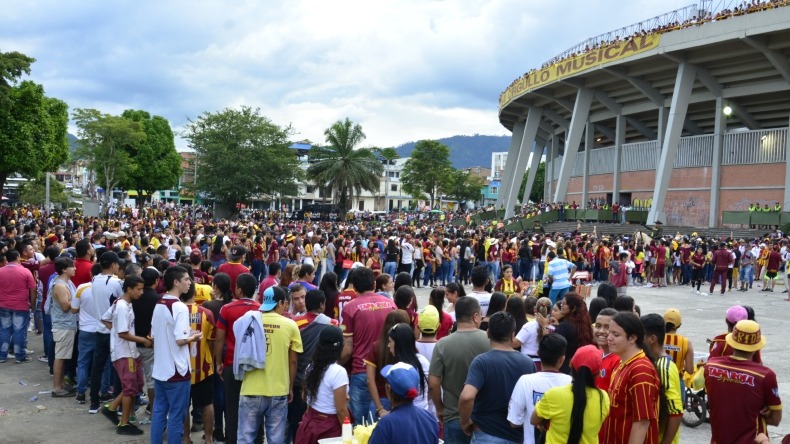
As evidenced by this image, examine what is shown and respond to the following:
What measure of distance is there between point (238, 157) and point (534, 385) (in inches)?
1878

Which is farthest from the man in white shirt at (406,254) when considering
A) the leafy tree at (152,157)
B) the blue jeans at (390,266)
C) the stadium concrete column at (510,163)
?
the leafy tree at (152,157)

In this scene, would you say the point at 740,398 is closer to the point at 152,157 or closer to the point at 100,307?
the point at 100,307

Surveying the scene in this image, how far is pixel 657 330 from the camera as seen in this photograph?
497cm

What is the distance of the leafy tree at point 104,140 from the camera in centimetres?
5318

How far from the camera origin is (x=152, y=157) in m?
71.9

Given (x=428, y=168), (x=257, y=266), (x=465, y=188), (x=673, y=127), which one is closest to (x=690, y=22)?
(x=673, y=127)

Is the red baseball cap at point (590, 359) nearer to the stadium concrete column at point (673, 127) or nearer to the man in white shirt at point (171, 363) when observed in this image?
the man in white shirt at point (171, 363)

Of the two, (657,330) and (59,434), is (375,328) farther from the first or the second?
(59,434)

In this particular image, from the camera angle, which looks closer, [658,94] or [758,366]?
[758,366]

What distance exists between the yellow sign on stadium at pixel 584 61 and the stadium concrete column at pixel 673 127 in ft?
7.65

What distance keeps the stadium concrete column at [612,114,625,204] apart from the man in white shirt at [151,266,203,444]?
1684 inches

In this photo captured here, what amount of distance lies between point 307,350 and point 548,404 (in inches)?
104

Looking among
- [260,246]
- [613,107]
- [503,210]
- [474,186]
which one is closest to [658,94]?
[613,107]

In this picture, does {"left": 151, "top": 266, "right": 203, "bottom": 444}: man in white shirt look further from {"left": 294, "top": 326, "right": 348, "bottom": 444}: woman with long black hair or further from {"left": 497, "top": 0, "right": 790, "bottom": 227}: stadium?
{"left": 497, "top": 0, "right": 790, "bottom": 227}: stadium
